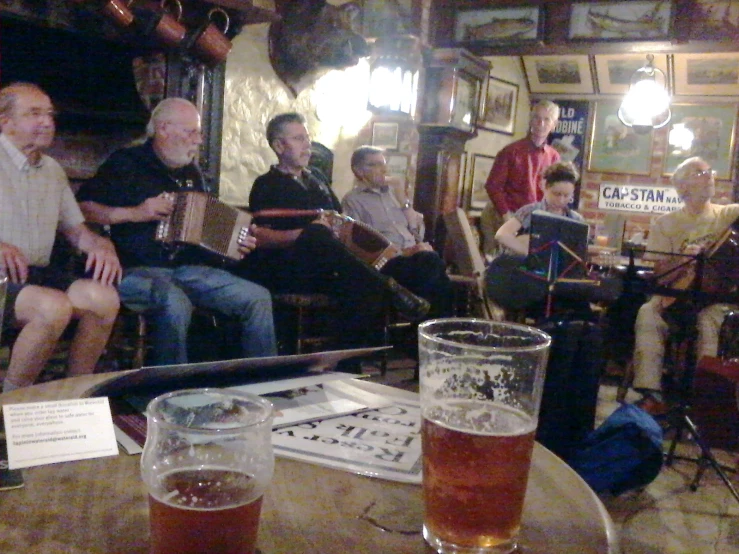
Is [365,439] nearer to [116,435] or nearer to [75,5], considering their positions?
[116,435]

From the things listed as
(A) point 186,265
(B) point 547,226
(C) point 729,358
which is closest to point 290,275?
(A) point 186,265

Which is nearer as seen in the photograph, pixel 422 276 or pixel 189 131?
pixel 189 131

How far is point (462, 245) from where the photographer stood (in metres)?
4.59

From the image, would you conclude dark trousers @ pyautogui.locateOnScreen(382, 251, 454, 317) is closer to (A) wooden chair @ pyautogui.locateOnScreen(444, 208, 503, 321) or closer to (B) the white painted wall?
(A) wooden chair @ pyautogui.locateOnScreen(444, 208, 503, 321)

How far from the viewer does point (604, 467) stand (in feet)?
6.88

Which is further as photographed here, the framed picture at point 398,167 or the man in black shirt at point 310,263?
the framed picture at point 398,167

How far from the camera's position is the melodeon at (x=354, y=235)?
309 cm

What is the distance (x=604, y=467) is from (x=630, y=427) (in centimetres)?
15

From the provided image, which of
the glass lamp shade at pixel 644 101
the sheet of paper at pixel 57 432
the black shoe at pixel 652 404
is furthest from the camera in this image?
the glass lamp shade at pixel 644 101

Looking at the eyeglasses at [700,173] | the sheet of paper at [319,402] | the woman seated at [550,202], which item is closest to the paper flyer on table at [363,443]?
the sheet of paper at [319,402]

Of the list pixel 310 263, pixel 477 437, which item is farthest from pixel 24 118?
pixel 477 437

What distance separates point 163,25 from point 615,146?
489 cm

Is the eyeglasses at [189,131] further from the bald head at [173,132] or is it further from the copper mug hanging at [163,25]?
the copper mug hanging at [163,25]

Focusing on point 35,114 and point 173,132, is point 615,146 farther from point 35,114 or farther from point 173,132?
point 35,114
